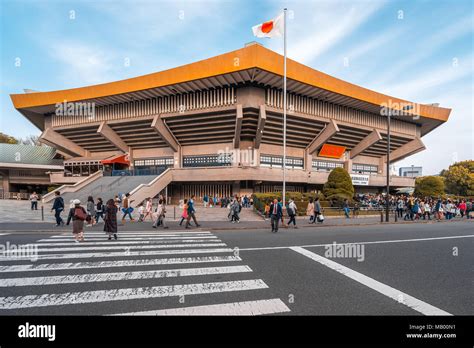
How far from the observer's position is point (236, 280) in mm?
4938

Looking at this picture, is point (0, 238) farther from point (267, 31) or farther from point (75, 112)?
point (75, 112)

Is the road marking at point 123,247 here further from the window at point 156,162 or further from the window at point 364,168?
the window at point 364,168

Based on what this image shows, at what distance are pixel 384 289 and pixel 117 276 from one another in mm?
5720

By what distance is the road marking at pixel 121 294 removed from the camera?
151 inches

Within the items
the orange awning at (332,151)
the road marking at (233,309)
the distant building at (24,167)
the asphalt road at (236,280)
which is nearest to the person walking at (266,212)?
the asphalt road at (236,280)

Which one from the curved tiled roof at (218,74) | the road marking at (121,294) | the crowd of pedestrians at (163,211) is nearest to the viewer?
the road marking at (121,294)

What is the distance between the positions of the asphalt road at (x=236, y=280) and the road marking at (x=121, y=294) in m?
0.02

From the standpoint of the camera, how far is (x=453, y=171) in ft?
176

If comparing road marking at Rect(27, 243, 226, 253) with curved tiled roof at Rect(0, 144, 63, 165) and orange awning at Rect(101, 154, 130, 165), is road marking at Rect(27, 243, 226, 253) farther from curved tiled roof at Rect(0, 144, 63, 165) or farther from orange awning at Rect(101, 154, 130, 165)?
curved tiled roof at Rect(0, 144, 63, 165)

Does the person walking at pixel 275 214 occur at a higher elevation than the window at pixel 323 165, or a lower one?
lower

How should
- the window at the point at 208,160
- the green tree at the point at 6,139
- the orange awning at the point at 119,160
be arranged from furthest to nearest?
the green tree at the point at 6,139, the orange awning at the point at 119,160, the window at the point at 208,160

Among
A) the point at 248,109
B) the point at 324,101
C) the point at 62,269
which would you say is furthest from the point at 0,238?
the point at 324,101

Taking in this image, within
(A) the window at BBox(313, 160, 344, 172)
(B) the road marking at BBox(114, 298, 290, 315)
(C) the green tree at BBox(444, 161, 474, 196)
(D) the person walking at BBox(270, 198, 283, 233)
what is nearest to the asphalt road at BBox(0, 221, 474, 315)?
(B) the road marking at BBox(114, 298, 290, 315)

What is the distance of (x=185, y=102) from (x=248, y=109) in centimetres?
922
